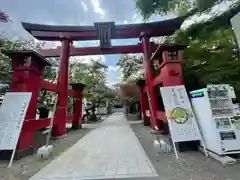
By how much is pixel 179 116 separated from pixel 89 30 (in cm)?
564

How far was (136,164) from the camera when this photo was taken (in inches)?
126

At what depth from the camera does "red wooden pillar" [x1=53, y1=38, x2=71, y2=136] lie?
6477 mm

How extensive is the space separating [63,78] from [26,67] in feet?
8.95

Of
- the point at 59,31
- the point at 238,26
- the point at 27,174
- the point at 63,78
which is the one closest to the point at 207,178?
the point at 238,26

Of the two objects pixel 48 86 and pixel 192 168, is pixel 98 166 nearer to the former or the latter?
pixel 192 168

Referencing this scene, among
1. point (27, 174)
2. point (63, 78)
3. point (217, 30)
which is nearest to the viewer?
point (27, 174)

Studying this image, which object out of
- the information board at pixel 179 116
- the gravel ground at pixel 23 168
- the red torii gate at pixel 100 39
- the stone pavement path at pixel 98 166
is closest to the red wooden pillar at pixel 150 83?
the red torii gate at pixel 100 39

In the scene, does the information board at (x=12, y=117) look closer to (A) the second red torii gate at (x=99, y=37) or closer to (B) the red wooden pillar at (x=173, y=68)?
(A) the second red torii gate at (x=99, y=37)

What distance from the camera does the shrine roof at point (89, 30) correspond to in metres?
7.26

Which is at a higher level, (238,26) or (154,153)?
(238,26)

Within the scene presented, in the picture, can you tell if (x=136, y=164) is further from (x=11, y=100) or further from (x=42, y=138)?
(x=42, y=138)

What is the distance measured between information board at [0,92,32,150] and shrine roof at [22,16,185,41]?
171 inches

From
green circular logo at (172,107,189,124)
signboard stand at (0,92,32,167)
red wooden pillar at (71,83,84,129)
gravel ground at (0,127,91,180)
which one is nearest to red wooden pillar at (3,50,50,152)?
signboard stand at (0,92,32,167)

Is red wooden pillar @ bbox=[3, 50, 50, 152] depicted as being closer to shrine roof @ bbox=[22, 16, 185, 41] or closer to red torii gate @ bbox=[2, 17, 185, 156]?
red torii gate @ bbox=[2, 17, 185, 156]
